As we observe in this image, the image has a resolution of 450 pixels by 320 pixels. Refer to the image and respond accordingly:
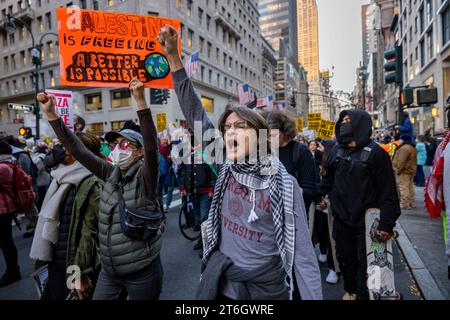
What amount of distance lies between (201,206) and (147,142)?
3.71 metres

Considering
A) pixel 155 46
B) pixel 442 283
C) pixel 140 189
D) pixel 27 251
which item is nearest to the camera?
pixel 140 189

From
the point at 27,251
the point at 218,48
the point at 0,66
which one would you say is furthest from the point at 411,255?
the point at 0,66

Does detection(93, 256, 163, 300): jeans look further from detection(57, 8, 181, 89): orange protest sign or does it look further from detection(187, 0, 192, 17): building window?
detection(187, 0, 192, 17): building window

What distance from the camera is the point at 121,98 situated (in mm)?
29406

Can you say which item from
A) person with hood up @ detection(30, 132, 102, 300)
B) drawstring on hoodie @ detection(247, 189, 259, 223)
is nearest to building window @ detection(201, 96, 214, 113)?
person with hood up @ detection(30, 132, 102, 300)

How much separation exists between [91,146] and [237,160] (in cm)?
190

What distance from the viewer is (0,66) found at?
3994 cm

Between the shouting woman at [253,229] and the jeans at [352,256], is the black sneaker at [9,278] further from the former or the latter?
the jeans at [352,256]

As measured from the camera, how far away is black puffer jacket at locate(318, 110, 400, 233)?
3.16 m

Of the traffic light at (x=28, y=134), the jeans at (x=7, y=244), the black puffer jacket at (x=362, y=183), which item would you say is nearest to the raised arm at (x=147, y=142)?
the black puffer jacket at (x=362, y=183)

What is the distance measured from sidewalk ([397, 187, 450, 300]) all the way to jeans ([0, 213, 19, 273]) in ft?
18.5

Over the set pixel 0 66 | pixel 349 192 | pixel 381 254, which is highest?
pixel 0 66

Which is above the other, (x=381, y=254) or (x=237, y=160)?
(x=237, y=160)
